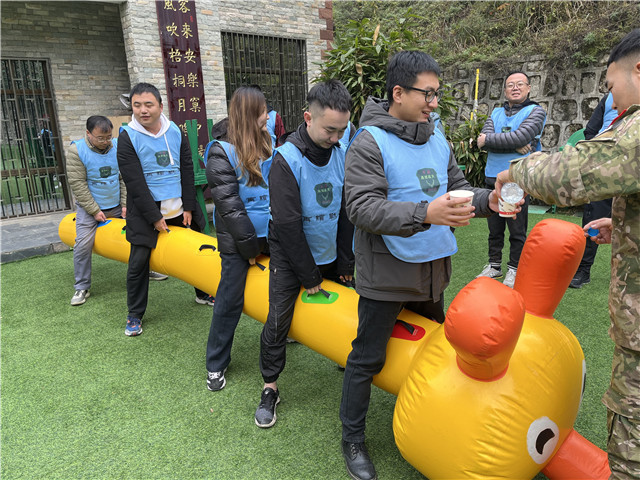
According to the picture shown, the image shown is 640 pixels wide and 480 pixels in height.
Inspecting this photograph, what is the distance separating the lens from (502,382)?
1581 millimetres

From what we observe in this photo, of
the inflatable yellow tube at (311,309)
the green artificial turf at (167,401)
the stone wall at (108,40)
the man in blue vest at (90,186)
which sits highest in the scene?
the stone wall at (108,40)

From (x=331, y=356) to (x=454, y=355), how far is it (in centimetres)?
74

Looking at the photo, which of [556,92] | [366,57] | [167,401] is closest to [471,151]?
[556,92]

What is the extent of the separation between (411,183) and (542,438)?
3.40 feet

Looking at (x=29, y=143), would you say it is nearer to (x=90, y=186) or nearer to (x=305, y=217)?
(x=90, y=186)

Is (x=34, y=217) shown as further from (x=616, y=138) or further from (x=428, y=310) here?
(x=616, y=138)

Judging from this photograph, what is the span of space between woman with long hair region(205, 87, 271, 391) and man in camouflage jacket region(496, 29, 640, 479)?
1422 millimetres

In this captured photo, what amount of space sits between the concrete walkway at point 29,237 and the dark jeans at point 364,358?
5147mm

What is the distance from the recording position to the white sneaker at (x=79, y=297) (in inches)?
162

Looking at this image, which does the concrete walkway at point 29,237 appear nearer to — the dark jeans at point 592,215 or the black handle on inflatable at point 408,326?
the black handle on inflatable at point 408,326

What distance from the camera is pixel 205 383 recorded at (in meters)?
2.84

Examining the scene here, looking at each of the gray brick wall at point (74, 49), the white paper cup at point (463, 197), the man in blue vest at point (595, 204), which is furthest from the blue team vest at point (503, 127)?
the gray brick wall at point (74, 49)

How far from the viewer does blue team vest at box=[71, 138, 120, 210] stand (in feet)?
13.3

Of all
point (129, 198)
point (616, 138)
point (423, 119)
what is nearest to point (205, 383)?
point (129, 198)
